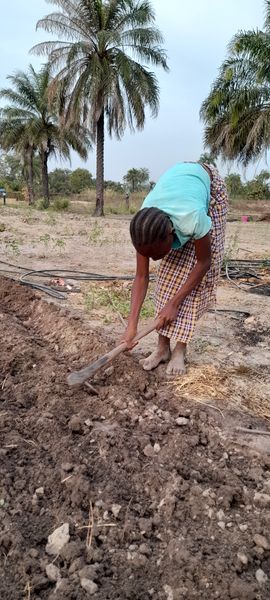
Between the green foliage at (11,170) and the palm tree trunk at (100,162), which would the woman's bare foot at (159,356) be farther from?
the green foliage at (11,170)

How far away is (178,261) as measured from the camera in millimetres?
2422

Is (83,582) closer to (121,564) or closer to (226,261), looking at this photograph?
(121,564)

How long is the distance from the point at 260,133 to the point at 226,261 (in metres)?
12.2

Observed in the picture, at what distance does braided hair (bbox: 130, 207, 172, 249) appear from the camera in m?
1.86

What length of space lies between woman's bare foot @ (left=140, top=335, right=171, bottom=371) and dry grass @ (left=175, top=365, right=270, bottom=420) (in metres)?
0.19

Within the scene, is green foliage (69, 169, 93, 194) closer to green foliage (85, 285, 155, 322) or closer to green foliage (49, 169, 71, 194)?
green foliage (49, 169, 71, 194)

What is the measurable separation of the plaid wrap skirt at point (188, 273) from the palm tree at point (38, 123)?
850 inches

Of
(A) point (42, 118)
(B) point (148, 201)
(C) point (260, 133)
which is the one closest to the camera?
(B) point (148, 201)

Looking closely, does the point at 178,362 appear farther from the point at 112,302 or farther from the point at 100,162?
the point at 100,162

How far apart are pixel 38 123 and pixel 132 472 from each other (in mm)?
24941

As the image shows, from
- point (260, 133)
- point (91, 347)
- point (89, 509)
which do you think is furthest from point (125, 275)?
point (260, 133)

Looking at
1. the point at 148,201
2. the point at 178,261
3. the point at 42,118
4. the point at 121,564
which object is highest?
the point at 42,118

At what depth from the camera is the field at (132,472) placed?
54.4 inches

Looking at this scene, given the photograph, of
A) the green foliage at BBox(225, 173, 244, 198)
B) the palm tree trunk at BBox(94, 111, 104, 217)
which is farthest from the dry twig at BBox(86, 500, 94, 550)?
the green foliage at BBox(225, 173, 244, 198)
